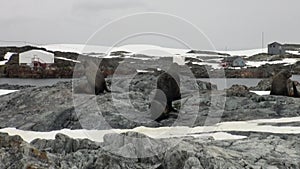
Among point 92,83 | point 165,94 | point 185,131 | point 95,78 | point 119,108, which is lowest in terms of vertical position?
point 185,131

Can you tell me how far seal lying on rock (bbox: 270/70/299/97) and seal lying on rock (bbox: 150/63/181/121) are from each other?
4.63 m

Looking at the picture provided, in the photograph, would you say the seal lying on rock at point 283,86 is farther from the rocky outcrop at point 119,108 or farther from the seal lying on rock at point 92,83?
the seal lying on rock at point 92,83

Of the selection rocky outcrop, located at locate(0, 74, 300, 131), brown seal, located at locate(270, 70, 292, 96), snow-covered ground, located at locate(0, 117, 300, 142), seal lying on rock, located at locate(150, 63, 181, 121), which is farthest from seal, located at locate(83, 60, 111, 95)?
brown seal, located at locate(270, 70, 292, 96)

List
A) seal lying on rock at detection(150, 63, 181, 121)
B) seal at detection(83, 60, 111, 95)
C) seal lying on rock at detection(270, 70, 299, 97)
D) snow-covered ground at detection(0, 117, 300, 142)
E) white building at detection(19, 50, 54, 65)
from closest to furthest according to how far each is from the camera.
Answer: snow-covered ground at detection(0, 117, 300, 142)
seal lying on rock at detection(150, 63, 181, 121)
seal at detection(83, 60, 111, 95)
seal lying on rock at detection(270, 70, 299, 97)
white building at detection(19, 50, 54, 65)

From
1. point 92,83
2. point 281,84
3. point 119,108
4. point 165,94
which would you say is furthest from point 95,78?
point 281,84

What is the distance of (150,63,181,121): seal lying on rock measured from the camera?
16312mm

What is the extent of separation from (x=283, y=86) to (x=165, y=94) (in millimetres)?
6417

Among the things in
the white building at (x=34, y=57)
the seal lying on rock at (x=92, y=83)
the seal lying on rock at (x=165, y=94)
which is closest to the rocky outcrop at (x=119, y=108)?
the seal lying on rock at (x=165, y=94)

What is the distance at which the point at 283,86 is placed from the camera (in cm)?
2102

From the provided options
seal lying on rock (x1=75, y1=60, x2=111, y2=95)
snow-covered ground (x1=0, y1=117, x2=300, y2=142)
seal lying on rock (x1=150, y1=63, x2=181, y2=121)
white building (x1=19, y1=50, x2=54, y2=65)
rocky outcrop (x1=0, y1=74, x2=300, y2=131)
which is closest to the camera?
snow-covered ground (x1=0, y1=117, x2=300, y2=142)

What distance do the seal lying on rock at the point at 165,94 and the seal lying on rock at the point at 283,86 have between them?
15.2ft

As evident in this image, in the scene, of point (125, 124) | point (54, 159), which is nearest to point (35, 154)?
point (54, 159)

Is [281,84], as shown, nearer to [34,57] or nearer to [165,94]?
[165,94]

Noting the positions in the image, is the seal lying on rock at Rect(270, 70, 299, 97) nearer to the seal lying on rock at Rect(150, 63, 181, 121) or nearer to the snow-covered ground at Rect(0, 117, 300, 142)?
the seal lying on rock at Rect(150, 63, 181, 121)
